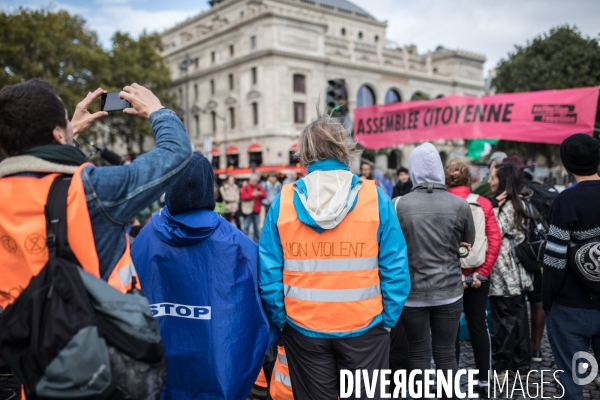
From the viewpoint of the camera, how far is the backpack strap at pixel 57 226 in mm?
1720

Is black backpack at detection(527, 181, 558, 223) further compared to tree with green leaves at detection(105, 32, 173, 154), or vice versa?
tree with green leaves at detection(105, 32, 173, 154)

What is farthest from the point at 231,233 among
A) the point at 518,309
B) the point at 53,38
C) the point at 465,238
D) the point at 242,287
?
the point at 53,38

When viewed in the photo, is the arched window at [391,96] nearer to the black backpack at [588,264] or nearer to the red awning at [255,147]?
the red awning at [255,147]

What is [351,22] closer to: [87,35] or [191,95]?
[191,95]

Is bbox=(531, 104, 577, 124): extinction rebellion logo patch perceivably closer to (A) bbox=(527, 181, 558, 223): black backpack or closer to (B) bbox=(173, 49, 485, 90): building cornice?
(A) bbox=(527, 181, 558, 223): black backpack

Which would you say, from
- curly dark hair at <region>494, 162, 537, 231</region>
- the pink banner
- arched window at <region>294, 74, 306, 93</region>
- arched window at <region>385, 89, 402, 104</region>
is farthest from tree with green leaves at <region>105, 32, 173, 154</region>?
curly dark hair at <region>494, 162, 537, 231</region>

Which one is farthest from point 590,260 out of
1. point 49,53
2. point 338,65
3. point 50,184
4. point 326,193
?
point 338,65

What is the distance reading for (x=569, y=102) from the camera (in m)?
7.16

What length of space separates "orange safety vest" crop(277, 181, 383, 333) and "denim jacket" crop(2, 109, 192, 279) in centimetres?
95

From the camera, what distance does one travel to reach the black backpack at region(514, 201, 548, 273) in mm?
4652

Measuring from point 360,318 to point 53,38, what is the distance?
108ft

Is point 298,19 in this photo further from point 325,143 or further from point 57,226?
point 57,226

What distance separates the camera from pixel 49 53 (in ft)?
96.0

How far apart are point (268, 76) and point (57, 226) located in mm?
44772
